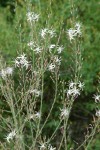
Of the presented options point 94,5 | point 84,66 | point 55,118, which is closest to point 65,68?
point 84,66

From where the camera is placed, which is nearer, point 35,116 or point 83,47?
point 35,116

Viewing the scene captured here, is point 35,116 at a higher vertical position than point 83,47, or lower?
lower

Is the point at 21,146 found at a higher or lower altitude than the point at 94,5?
lower

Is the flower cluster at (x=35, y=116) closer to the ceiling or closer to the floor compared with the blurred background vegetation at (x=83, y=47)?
closer to the floor

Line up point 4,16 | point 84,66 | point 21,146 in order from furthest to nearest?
point 4,16, point 84,66, point 21,146

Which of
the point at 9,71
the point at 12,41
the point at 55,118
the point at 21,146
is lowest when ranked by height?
the point at 21,146

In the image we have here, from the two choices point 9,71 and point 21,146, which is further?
point 9,71

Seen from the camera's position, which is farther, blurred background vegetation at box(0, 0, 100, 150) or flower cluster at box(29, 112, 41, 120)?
blurred background vegetation at box(0, 0, 100, 150)

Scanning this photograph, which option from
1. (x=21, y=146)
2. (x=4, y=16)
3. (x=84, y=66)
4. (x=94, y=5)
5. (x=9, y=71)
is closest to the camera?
(x=21, y=146)

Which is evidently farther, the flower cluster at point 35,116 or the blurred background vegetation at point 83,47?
the blurred background vegetation at point 83,47

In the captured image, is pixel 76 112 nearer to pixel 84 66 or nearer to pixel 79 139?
pixel 79 139

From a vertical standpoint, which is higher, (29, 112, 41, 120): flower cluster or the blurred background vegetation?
the blurred background vegetation
